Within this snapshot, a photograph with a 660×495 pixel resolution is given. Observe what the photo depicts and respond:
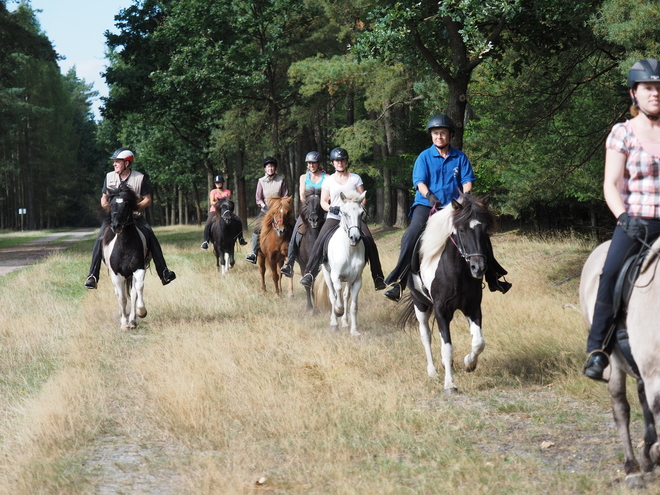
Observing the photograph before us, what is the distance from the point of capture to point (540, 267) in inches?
664

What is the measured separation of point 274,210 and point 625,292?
11.3m

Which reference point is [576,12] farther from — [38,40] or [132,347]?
[38,40]

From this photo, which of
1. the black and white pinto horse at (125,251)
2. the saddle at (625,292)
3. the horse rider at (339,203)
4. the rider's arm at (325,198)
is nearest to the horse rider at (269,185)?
the rider's arm at (325,198)

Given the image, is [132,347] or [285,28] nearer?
[132,347]

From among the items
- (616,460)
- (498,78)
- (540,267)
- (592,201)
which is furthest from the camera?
(592,201)

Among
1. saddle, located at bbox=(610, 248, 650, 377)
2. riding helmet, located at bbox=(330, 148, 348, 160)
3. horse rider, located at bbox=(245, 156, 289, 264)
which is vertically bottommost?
saddle, located at bbox=(610, 248, 650, 377)

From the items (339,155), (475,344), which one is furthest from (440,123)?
(339,155)

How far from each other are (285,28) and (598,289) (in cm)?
2842

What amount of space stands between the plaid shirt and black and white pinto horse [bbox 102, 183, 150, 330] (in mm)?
8009

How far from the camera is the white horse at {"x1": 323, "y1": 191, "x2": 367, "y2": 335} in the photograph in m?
11.1

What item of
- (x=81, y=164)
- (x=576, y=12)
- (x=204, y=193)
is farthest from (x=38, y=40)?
(x=81, y=164)

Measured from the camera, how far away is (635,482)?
497 centimetres

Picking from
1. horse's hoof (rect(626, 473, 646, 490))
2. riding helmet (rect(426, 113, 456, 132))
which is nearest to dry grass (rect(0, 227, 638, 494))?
horse's hoof (rect(626, 473, 646, 490))

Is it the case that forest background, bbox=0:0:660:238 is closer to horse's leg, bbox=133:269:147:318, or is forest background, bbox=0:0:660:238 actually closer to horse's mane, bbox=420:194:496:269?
horse's mane, bbox=420:194:496:269
